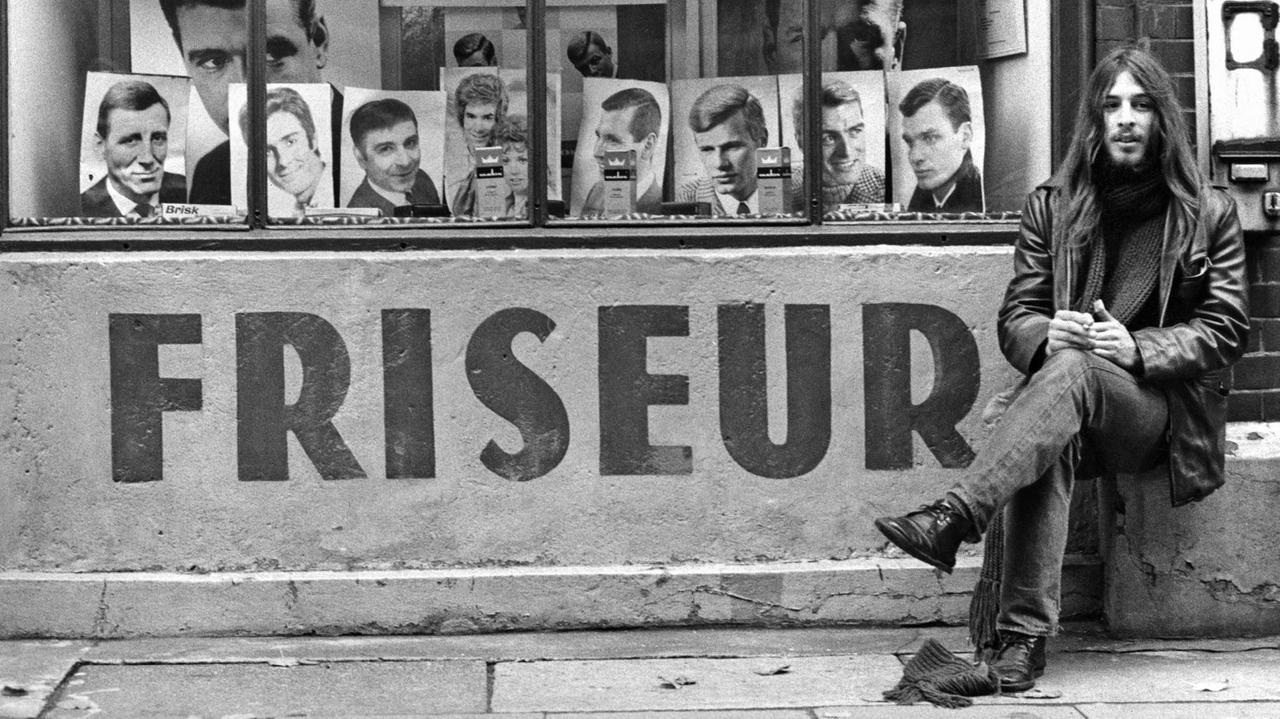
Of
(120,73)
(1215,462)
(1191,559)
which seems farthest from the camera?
(120,73)

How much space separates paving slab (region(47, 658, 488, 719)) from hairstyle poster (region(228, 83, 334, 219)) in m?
1.51

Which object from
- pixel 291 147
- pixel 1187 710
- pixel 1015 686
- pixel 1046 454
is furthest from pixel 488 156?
pixel 1187 710

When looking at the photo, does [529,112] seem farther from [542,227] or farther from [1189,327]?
[1189,327]

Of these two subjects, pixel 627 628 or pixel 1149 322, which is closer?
pixel 1149 322

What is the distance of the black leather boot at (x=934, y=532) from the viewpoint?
181 inches

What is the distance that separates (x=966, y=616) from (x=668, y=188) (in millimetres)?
1711

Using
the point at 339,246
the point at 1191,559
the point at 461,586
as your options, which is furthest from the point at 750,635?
the point at 339,246

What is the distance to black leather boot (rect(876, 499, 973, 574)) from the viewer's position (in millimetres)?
4590

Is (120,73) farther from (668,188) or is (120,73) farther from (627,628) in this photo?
(627,628)

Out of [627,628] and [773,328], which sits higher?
[773,328]

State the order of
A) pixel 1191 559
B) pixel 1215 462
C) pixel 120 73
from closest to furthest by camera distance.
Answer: pixel 1215 462 < pixel 1191 559 < pixel 120 73

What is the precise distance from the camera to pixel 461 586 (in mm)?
5484

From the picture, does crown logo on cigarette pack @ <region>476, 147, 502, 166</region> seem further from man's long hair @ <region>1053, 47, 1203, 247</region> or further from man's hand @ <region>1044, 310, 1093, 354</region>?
man's hand @ <region>1044, 310, 1093, 354</region>

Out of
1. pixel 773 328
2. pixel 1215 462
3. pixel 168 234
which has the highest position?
pixel 168 234
